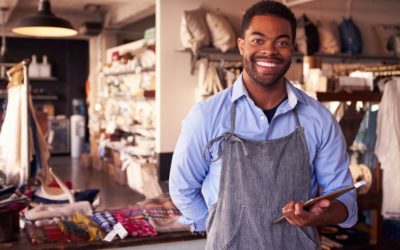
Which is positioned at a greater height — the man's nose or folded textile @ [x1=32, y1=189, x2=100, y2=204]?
the man's nose

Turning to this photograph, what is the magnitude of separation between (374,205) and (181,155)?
3247 millimetres

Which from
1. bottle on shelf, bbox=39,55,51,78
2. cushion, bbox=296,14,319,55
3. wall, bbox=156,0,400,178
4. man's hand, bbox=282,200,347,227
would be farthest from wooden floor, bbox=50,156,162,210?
man's hand, bbox=282,200,347,227

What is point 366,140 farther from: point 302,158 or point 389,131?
point 302,158

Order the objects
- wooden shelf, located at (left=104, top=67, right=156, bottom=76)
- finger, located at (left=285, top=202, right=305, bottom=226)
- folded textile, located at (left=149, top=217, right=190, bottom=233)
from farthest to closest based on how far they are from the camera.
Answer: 1. wooden shelf, located at (left=104, top=67, right=156, bottom=76)
2. folded textile, located at (left=149, top=217, right=190, bottom=233)
3. finger, located at (left=285, top=202, right=305, bottom=226)

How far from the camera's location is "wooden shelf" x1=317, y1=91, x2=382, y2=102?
431 cm

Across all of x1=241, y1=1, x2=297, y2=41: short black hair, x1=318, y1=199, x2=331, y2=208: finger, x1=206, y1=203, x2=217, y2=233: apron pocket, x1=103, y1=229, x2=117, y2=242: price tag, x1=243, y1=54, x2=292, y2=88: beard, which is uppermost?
x1=241, y1=1, x2=297, y2=41: short black hair

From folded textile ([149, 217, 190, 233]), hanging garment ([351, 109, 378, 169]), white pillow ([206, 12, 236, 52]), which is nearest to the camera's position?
folded textile ([149, 217, 190, 233])

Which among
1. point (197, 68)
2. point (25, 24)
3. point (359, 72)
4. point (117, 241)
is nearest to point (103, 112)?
point (197, 68)

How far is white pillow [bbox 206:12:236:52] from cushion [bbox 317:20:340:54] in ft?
3.89

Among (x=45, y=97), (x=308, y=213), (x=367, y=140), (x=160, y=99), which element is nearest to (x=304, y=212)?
(x=308, y=213)

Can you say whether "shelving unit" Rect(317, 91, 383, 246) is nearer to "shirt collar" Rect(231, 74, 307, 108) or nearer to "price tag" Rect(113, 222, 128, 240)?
"price tag" Rect(113, 222, 128, 240)

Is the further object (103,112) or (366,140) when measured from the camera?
(103,112)

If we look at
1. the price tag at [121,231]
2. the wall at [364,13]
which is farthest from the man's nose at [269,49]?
the wall at [364,13]

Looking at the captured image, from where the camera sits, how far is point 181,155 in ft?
6.36
